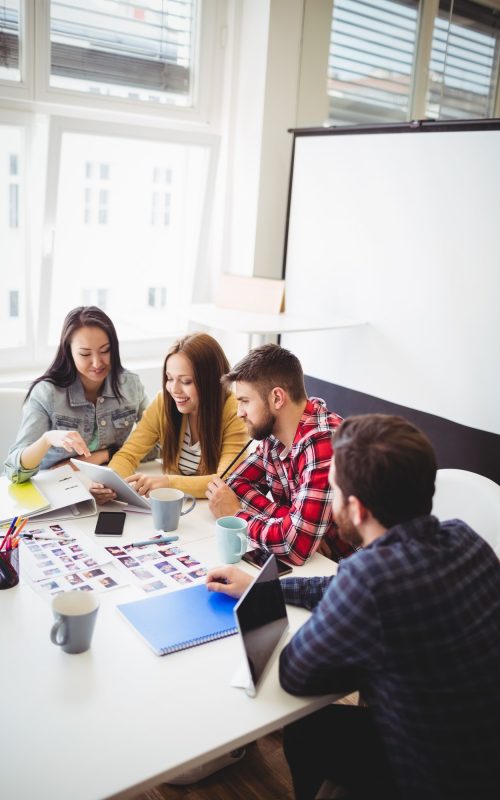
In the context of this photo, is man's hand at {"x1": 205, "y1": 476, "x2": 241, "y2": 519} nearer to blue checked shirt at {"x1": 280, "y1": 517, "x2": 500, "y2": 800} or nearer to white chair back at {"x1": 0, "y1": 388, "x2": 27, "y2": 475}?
blue checked shirt at {"x1": 280, "y1": 517, "x2": 500, "y2": 800}

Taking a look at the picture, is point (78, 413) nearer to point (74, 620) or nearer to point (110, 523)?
point (110, 523)

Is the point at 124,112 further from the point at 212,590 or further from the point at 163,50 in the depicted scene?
the point at 212,590

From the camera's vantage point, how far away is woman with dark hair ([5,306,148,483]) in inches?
86.7

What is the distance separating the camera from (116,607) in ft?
4.64

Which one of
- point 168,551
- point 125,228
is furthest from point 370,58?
point 168,551

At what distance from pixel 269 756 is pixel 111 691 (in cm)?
99

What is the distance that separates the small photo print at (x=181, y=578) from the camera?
1.53 metres

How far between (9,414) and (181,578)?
3.89 ft

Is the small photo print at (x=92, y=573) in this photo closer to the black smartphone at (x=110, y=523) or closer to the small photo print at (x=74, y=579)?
the small photo print at (x=74, y=579)

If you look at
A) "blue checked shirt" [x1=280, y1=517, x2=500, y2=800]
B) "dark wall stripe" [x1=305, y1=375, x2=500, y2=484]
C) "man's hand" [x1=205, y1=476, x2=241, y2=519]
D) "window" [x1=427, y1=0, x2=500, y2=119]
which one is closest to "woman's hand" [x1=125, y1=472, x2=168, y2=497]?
"man's hand" [x1=205, y1=476, x2=241, y2=519]

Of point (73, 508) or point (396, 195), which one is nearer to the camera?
point (73, 508)

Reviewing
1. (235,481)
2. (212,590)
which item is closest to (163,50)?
(235,481)

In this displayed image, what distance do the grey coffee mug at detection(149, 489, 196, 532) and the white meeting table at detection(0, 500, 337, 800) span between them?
0.35m

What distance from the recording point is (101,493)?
6.18 feet
